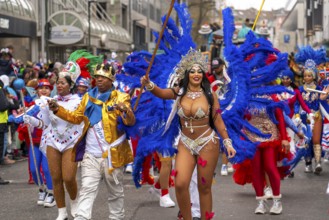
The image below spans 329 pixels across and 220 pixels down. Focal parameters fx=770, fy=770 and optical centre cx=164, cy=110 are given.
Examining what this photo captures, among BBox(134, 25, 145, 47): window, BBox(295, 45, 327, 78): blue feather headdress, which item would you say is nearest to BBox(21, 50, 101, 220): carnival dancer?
BBox(295, 45, 327, 78): blue feather headdress

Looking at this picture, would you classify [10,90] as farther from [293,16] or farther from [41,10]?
[293,16]

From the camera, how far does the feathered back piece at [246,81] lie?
7906 millimetres

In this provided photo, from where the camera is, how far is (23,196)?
35.6 feet

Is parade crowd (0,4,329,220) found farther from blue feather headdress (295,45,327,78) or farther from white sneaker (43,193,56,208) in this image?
blue feather headdress (295,45,327,78)

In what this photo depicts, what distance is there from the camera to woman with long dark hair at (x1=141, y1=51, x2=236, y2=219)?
7309 mm

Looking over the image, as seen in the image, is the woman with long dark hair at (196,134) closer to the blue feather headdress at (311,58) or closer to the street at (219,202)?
the street at (219,202)

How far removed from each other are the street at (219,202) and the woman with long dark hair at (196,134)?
169cm

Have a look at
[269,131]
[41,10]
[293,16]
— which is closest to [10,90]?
[269,131]

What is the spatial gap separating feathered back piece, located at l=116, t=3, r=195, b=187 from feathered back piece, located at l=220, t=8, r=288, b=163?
483 millimetres

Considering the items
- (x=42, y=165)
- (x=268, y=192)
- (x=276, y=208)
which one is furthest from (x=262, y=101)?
(x=42, y=165)

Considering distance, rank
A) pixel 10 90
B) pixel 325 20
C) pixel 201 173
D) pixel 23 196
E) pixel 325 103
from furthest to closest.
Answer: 1. pixel 325 20
2. pixel 10 90
3. pixel 325 103
4. pixel 23 196
5. pixel 201 173

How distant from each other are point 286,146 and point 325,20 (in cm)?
5732

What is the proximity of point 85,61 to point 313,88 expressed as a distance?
502 cm

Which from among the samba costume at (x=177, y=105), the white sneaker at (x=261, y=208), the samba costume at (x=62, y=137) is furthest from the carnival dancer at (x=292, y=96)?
the samba costume at (x=62, y=137)
